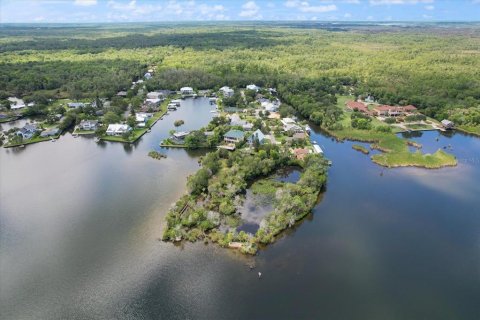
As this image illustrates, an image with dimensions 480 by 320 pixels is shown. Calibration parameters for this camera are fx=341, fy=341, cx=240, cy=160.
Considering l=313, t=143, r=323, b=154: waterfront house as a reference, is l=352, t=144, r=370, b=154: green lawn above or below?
below

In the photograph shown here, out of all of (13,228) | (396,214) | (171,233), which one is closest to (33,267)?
(13,228)

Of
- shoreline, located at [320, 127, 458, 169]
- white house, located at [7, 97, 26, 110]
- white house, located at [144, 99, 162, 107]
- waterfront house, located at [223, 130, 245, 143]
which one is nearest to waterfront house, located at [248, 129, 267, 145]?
waterfront house, located at [223, 130, 245, 143]

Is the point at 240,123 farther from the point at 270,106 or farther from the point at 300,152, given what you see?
the point at 300,152

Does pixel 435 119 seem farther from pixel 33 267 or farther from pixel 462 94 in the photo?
pixel 33 267

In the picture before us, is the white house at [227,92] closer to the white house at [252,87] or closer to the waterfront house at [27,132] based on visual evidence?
the white house at [252,87]

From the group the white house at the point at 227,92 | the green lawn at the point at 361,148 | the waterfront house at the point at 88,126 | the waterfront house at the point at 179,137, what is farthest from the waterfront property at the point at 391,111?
the waterfront house at the point at 88,126

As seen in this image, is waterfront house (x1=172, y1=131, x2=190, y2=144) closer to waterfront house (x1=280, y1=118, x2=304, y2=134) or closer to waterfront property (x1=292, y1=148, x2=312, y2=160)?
waterfront house (x1=280, y1=118, x2=304, y2=134)
